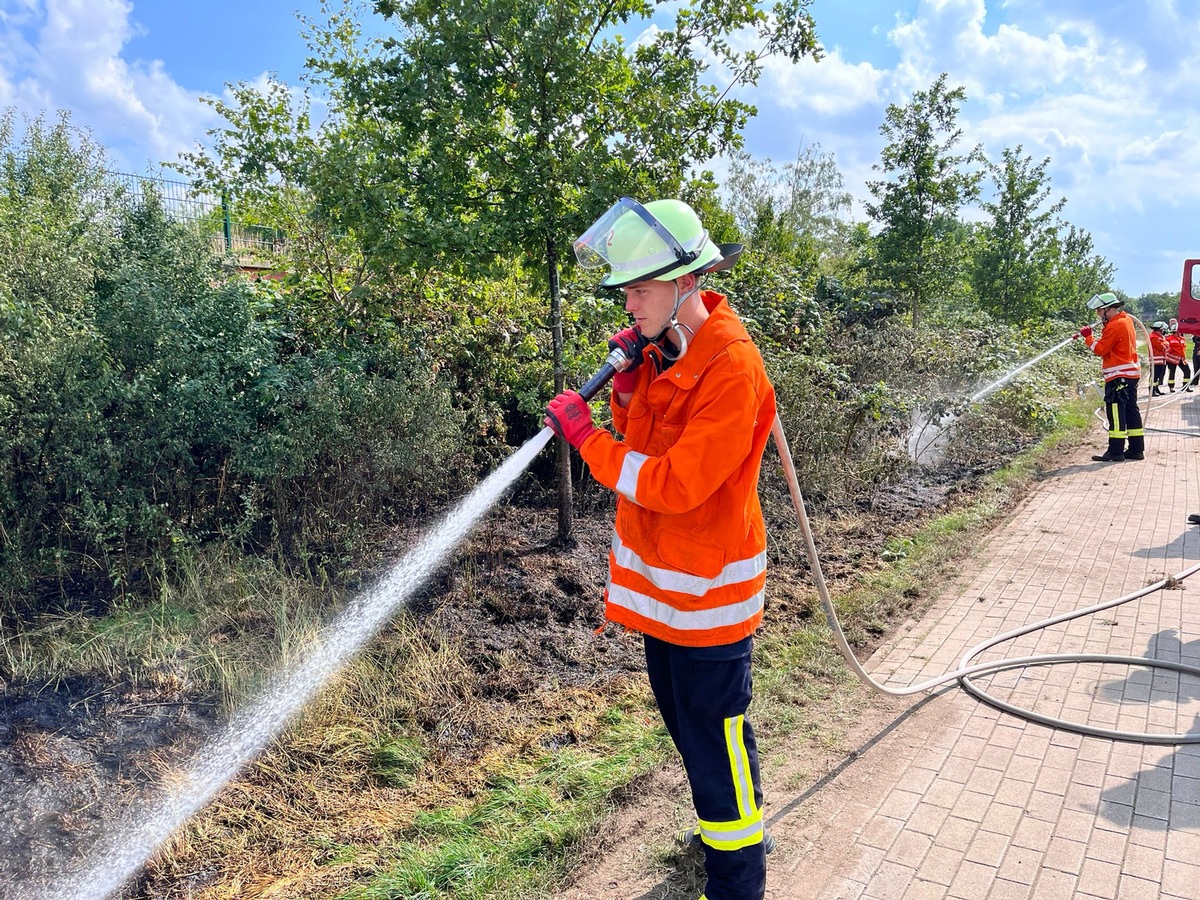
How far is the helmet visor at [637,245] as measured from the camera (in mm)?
2283

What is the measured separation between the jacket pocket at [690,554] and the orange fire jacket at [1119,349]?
32.1 ft

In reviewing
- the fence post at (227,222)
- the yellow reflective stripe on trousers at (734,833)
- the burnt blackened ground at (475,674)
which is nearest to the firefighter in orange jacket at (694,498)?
the yellow reflective stripe on trousers at (734,833)

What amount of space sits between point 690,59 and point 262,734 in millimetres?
4998

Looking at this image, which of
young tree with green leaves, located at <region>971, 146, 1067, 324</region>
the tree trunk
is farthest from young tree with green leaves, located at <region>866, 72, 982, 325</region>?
the tree trunk

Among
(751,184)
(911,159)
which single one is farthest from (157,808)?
(751,184)

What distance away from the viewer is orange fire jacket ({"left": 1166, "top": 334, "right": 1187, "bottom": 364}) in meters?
19.3

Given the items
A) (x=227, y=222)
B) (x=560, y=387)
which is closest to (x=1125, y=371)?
(x=560, y=387)

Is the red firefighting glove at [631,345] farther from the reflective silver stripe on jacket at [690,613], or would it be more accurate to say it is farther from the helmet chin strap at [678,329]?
the reflective silver stripe on jacket at [690,613]

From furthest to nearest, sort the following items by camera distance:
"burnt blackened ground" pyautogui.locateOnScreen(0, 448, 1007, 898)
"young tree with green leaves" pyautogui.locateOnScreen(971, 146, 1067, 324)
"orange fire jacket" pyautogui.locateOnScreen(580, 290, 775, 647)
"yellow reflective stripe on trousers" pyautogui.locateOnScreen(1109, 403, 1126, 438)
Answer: "young tree with green leaves" pyautogui.locateOnScreen(971, 146, 1067, 324) → "yellow reflective stripe on trousers" pyautogui.locateOnScreen(1109, 403, 1126, 438) → "burnt blackened ground" pyautogui.locateOnScreen(0, 448, 1007, 898) → "orange fire jacket" pyautogui.locateOnScreen(580, 290, 775, 647)

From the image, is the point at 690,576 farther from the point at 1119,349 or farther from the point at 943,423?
the point at 1119,349

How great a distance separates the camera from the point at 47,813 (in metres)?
3.21

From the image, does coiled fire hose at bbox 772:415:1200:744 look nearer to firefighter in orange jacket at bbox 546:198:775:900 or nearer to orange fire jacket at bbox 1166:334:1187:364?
firefighter in orange jacket at bbox 546:198:775:900

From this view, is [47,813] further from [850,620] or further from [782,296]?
[782,296]

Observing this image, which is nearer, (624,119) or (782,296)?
(624,119)
